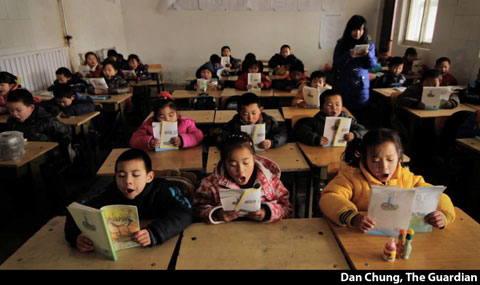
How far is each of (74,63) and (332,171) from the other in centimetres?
555

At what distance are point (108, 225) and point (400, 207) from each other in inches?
44.4

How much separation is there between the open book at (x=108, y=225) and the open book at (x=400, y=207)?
94 centimetres

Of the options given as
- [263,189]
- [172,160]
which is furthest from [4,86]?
[263,189]

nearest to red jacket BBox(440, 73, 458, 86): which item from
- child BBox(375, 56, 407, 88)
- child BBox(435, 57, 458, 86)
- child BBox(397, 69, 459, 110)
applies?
child BBox(435, 57, 458, 86)

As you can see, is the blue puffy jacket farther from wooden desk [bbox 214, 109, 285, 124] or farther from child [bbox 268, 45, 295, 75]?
child [bbox 268, 45, 295, 75]

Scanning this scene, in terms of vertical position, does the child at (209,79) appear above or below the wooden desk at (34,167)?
above

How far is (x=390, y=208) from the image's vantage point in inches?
50.7

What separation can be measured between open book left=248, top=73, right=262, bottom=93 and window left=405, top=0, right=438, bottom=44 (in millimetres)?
3785

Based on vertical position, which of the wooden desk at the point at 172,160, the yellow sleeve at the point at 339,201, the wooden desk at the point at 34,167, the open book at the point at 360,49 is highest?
the open book at the point at 360,49

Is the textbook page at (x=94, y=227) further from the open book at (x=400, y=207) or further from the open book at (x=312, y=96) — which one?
the open book at (x=312, y=96)

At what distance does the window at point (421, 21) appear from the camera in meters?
6.35

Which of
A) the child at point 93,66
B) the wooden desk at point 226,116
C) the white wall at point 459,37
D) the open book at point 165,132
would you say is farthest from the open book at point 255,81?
the white wall at point 459,37

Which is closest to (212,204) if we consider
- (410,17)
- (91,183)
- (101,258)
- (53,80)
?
(101,258)

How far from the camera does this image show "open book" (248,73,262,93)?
180 inches
